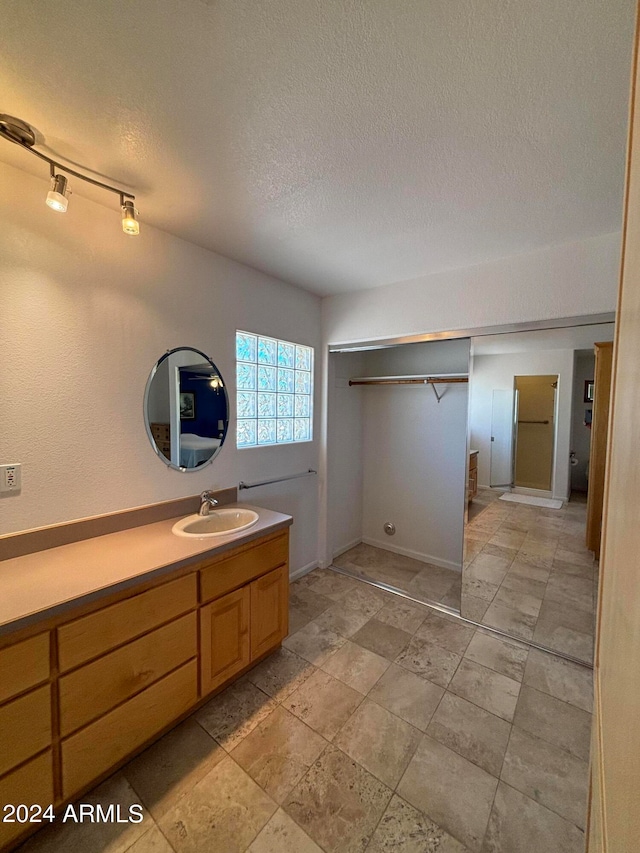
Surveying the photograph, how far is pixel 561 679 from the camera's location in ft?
5.98

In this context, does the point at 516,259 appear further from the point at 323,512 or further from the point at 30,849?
the point at 30,849

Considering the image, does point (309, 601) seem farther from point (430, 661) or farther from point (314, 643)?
point (430, 661)

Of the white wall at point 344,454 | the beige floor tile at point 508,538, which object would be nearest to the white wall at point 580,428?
the beige floor tile at point 508,538

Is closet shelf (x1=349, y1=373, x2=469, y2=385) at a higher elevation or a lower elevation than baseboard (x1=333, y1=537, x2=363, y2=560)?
higher

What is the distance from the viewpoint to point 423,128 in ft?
3.68

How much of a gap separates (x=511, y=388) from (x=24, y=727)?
9.37ft

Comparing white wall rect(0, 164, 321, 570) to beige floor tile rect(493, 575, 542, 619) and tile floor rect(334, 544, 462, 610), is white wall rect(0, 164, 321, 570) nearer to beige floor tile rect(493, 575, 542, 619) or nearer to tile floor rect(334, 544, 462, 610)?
tile floor rect(334, 544, 462, 610)

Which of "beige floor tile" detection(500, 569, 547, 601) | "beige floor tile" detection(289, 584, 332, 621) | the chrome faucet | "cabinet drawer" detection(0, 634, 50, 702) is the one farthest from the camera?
"beige floor tile" detection(289, 584, 332, 621)

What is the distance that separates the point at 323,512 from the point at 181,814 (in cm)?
200

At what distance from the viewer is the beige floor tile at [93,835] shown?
43.5 inches

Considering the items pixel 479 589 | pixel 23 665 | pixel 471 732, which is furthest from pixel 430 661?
pixel 23 665

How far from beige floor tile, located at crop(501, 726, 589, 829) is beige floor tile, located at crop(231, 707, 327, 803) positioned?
0.81 metres

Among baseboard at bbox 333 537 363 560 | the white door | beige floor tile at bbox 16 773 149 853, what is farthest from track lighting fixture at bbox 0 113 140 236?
baseboard at bbox 333 537 363 560

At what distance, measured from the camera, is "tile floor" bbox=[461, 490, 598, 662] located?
6.75 feet
